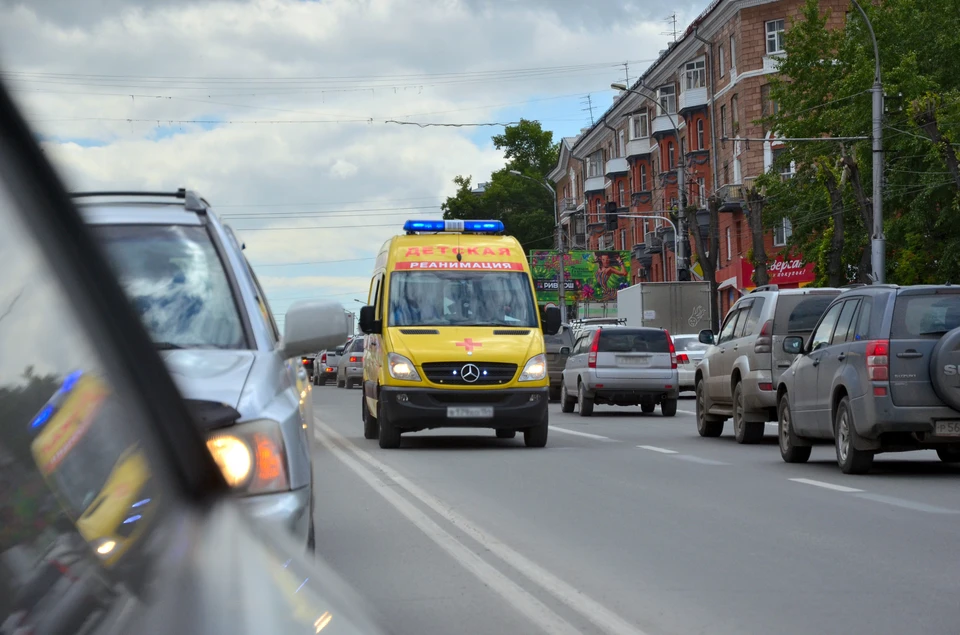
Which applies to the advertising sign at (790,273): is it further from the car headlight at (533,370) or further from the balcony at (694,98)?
the car headlight at (533,370)

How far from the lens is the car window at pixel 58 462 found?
1128 mm

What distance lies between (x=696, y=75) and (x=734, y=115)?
623 cm

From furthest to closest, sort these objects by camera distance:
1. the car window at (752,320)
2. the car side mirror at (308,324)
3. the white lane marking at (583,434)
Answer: the white lane marking at (583,434), the car window at (752,320), the car side mirror at (308,324)

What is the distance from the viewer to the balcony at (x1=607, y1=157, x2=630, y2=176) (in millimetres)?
88750

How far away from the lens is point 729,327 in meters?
20.0

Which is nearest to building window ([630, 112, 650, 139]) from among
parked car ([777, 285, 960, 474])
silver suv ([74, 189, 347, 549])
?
parked car ([777, 285, 960, 474])

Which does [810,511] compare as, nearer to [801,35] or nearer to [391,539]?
[391,539]

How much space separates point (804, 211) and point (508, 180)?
59746 mm

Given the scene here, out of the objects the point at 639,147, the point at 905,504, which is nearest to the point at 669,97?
the point at 639,147

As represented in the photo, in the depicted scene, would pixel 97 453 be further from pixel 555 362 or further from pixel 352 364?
pixel 352 364

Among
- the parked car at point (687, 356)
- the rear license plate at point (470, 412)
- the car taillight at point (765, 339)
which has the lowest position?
the parked car at point (687, 356)

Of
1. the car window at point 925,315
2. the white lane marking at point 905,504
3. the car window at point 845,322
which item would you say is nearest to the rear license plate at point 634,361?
the car window at point 845,322

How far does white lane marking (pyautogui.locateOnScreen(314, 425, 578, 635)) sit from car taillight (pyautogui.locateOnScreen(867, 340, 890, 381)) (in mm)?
4516

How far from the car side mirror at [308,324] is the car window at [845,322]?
9.99 metres
